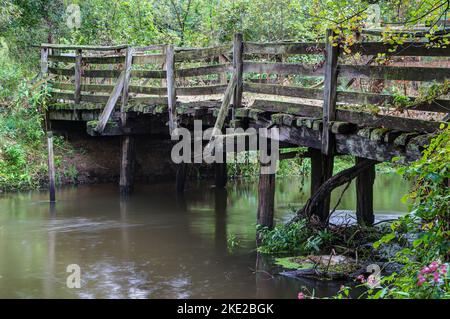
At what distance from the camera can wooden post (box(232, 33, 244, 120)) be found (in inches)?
460

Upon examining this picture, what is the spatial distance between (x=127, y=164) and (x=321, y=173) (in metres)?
6.67

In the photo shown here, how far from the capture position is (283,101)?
11031mm

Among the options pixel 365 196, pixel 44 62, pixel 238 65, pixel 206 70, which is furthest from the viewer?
pixel 44 62

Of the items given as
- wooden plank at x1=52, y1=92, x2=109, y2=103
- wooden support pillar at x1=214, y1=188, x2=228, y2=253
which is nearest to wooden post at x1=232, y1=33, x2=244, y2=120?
wooden support pillar at x1=214, y1=188, x2=228, y2=253

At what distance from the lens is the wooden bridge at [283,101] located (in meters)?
8.41

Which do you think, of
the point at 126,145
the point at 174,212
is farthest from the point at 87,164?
the point at 174,212

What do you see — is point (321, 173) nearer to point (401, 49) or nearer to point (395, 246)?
point (395, 246)

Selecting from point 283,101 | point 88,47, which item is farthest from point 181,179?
point 283,101

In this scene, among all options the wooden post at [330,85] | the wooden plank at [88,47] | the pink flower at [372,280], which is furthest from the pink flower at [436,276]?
the wooden plank at [88,47]

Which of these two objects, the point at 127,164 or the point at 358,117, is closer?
the point at 358,117

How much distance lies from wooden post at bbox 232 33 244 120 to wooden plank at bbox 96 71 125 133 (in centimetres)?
476

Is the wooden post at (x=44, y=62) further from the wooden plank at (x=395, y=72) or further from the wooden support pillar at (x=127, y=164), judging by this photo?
the wooden plank at (x=395, y=72)

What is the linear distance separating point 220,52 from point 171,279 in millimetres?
4458
